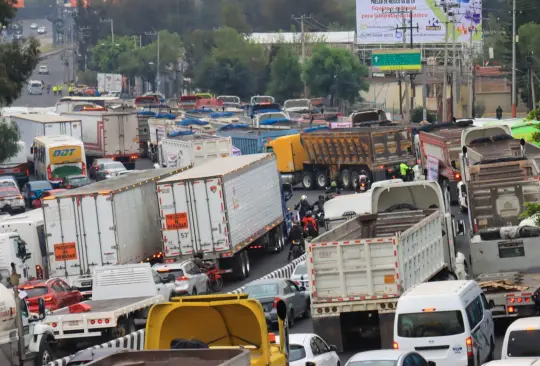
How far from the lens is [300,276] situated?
1335 inches

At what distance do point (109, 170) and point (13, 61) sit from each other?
13.0 metres

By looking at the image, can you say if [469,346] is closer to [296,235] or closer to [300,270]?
[300,270]

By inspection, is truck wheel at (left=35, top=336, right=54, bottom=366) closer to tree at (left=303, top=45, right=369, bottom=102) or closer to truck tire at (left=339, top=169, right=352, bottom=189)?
truck tire at (left=339, top=169, right=352, bottom=189)

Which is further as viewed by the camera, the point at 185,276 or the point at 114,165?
the point at 114,165

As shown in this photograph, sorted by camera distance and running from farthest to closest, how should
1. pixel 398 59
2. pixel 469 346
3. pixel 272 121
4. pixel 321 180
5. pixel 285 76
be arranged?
pixel 285 76 < pixel 398 59 < pixel 272 121 < pixel 321 180 < pixel 469 346

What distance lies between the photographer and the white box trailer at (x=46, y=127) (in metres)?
74.8

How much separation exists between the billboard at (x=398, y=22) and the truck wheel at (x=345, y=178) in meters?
57.3

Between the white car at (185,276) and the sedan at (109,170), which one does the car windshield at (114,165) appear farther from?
the white car at (185,276)

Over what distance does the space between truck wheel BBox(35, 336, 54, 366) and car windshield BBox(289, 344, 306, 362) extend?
237 inches

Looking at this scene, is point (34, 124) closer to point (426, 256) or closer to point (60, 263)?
point (60, 263)

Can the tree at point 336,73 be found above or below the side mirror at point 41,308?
below

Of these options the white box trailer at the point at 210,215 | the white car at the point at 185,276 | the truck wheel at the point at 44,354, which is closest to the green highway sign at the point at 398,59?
the white box trailer at the point at 210,215

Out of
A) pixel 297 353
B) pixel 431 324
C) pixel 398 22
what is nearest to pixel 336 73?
pixel 398 22

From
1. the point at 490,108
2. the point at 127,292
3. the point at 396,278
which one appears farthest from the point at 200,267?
the point at 490,108
